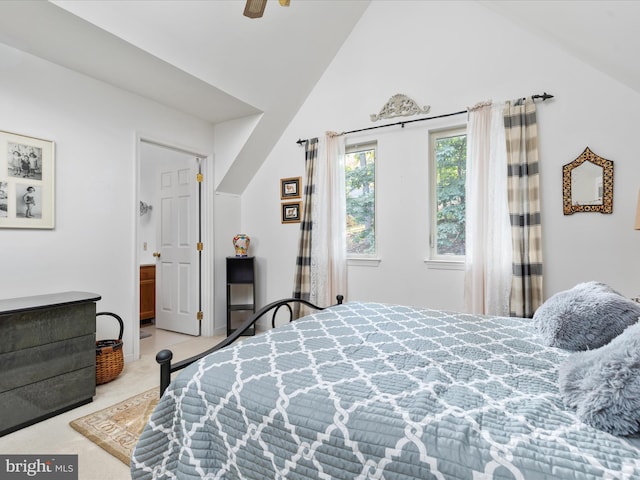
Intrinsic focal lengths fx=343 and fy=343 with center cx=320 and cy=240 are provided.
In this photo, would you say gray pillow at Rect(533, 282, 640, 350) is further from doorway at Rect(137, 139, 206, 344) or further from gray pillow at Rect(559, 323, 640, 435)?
doorway at Rect(137, 139, 206, 344)

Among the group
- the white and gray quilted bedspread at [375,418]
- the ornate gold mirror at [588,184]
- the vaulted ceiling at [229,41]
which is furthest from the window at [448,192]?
the white and gray quilted bedspread at [375,418]

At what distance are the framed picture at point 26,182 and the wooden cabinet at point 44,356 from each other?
60 cm

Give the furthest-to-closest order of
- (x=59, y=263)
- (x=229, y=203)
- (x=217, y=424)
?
(x=229, y=203) → (x=59, y=263) → (x=217, y=424)

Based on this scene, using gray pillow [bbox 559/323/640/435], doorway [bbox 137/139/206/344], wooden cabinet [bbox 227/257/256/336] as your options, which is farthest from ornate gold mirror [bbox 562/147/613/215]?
doorway [bbox 137/139/206/344]

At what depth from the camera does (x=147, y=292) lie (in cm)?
477

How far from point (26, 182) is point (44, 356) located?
4.27 ft

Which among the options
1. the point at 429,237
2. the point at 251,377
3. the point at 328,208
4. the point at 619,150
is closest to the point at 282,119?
the point at 328,208

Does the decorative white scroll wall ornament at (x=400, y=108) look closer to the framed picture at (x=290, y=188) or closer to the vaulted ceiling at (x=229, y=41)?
the vaulted ceiling at (x=229, y=41)

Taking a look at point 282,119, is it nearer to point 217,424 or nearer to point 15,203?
point 15,203

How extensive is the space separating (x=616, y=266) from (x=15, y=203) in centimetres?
446

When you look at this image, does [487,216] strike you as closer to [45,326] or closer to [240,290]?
[240,290]

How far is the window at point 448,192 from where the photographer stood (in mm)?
3232

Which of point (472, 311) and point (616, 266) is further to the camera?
point (472, 311)

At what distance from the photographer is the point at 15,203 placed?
8.22 feet
